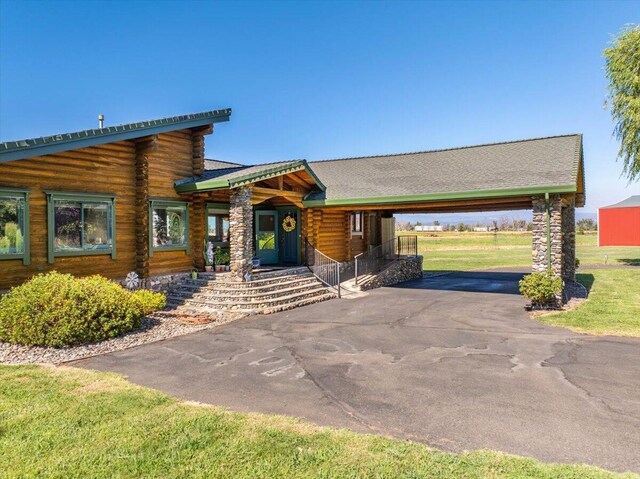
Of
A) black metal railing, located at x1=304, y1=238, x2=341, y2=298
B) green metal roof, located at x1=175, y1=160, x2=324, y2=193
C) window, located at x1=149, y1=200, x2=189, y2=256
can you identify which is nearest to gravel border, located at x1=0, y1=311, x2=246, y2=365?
window, located at x1=149, y1=200, x2=189, y2=256

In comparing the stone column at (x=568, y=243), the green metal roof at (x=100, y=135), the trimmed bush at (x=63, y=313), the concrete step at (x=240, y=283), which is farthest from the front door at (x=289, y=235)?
the stone column at (x=568, y=243)

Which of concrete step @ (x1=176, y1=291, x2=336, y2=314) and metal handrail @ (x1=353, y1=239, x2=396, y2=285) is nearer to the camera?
concrete step @ (x1=176, y1=291, x2=336, y2=314)

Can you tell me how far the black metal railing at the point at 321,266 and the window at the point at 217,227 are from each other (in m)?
3.38

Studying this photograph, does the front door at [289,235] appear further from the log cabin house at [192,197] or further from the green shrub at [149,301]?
the green shrub at [149,301]

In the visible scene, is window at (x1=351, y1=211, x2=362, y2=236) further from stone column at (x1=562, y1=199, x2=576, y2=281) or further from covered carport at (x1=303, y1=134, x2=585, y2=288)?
stone column at (x1=562, y1=199, x2=576, y2=281)

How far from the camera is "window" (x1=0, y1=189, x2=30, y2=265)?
33.7 ft

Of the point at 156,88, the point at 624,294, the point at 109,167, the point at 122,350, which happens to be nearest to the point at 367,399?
the point at 122,350

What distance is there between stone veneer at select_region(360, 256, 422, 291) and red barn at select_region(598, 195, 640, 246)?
33766mm

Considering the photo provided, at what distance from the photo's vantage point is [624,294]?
15133mm

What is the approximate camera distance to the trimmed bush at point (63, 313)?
8320 mm

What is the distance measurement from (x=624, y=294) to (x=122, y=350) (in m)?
16.9

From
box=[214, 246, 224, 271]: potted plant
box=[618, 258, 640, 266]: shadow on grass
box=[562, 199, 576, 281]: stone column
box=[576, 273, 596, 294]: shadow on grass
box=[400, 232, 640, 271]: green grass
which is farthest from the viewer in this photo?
box=[400, 232, 640, 271]: green grass

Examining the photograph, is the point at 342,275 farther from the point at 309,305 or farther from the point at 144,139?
the point at 144,139

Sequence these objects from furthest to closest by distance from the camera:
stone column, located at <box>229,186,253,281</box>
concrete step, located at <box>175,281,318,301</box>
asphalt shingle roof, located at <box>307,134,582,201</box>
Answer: asphalt shingle roof, located at <box>307,134,582,201</box> → stone column, located at <box>229,186,253,281</box> → concrete step, located at <box>175,281,318,301</box>
